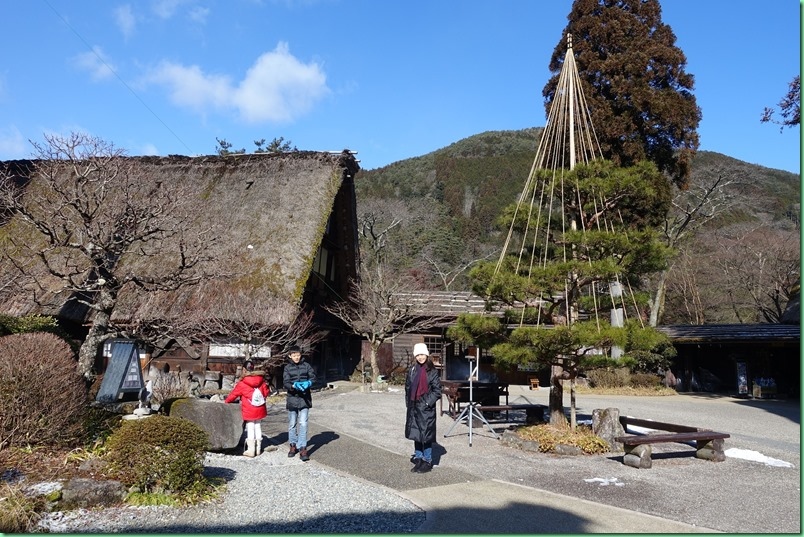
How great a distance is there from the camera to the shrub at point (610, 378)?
20.5 meters

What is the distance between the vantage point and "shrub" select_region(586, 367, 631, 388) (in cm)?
2052

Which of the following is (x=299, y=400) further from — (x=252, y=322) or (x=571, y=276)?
(x=252, y=322)

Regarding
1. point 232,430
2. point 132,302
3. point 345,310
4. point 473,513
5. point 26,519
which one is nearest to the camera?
point 26,519

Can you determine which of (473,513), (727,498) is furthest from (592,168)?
(473,513)

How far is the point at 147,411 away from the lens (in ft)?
23.7

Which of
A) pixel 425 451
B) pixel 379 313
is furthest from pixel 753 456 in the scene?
pixel 379 313

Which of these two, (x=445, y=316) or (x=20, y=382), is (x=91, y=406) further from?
(x=445, y=316)

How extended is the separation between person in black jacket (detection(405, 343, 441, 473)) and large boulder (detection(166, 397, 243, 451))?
7.86 ft

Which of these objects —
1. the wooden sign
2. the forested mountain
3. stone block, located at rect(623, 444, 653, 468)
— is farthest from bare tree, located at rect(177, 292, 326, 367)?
stone block, located at rect(623, 444, 653, 468)

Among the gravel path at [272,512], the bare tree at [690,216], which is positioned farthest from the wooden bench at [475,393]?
the bare tree at [690,216]

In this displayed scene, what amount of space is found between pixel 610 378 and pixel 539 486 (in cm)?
1530

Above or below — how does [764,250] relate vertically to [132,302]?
above

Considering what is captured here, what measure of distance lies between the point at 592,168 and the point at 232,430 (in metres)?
7.03

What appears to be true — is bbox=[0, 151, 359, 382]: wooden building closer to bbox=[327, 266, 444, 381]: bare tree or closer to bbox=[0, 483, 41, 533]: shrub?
bbox=[327, 266, 444, 381]: bare tree
